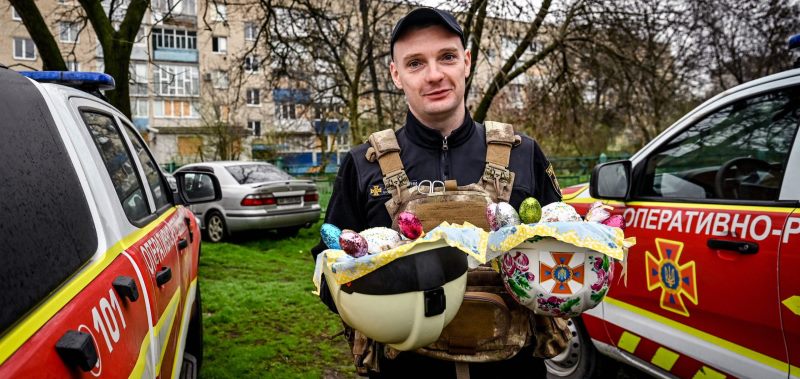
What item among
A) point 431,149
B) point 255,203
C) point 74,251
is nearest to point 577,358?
point 431,149

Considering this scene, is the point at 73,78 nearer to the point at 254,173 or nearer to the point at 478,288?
the point at 478,288

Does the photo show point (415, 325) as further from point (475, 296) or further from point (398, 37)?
point (398, 37)

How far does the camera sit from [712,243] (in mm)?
2299

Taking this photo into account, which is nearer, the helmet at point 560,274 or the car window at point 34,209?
the car window at point 34,209

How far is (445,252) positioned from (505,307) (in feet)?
1.49

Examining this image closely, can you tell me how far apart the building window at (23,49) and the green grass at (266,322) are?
35714 millimetres

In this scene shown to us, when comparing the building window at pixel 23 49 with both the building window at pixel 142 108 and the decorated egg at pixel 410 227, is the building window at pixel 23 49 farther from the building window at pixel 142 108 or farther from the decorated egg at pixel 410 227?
the decorated egg at pixel 410 227

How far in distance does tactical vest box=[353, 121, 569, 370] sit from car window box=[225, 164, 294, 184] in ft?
27.1

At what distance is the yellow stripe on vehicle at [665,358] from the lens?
8.37 feet

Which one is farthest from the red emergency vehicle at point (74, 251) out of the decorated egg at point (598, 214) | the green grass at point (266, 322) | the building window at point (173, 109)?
the building window at point (173, 109)

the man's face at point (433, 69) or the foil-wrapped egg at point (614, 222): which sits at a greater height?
the man's face at point (433, 69)

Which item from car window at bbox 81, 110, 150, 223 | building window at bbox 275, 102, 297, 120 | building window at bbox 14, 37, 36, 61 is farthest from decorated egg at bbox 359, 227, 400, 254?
building window at bbox 14, 37, 36, 61

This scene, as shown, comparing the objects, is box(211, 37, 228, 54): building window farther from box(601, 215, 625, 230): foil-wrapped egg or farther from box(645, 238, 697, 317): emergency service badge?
box(601, 215, 625, 230): foil-wrapped egg

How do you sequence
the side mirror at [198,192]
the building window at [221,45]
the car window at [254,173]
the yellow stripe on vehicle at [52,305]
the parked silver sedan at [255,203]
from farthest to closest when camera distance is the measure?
the building window at [221,45], the car window at [254,173], the parked silver sedan at [255,203], the side mirror at [198,192], the yellow stripe on vehicle at [52,305]
